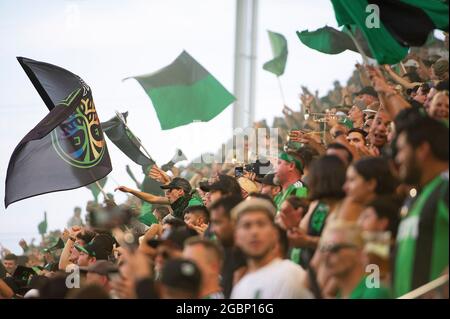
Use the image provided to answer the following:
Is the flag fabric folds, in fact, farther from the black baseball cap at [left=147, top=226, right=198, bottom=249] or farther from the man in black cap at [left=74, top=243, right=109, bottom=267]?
the black baseball cap at [left=147, top=226, right=198, bottom=249]

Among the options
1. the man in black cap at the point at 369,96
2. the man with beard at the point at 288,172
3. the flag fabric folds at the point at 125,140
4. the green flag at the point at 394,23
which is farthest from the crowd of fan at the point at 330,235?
the flag fabric folds at the point at 125,140

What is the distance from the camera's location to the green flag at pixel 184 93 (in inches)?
433

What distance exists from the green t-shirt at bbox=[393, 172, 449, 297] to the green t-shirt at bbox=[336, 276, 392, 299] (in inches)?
8.8

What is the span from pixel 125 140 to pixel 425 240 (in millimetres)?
6461

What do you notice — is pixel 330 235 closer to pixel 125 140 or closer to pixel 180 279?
pixel 180 279

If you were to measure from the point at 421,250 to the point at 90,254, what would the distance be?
4029 mm

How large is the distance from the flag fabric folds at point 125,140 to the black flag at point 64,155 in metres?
1.13

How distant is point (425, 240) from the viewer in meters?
4.85

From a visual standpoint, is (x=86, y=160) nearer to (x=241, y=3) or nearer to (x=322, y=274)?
(x=322, y=274)

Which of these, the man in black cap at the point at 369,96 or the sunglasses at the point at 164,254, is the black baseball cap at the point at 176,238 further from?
the man in black cap at the point at 369,96

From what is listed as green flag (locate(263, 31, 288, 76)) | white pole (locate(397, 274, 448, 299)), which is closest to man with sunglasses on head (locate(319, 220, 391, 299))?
white pole (locate(397, 274, 448, 299))

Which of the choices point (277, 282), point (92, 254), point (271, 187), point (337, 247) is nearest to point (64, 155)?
point (92, 254)

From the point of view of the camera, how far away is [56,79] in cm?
1026
